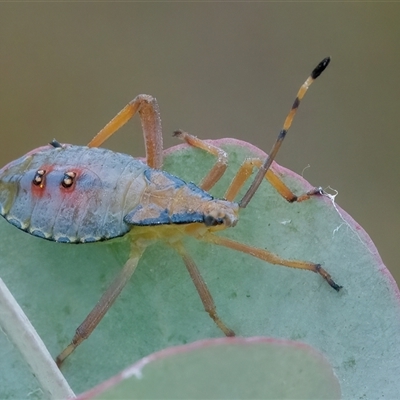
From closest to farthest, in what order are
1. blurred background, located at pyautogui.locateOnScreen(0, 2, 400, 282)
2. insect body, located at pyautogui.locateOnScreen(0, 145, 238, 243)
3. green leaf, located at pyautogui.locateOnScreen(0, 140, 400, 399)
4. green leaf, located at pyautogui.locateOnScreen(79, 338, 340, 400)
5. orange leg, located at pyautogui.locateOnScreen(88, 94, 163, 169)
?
green leaf, located at pyautogui.locateOnScreen(79, 338, 340, 400) → green leaf, located at pyautogui.locateOnScreen(0, 140, 400, 399) → insect body, located at pyautogui.locateOnScreen(0, 145, 238, 243) → orange leg, located at pyautogui.locateOnScreen(88, 94, 163, 169) → blurred background, located at pyautogui.locateOnScreen(0, 2, 400, 282)

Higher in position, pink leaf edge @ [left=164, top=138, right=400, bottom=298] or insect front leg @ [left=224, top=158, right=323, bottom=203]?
pink leaf edge @ [left=164, top=138, right=400, bottom=298]

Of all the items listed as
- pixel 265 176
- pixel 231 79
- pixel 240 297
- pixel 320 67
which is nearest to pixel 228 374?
pixel 240 297

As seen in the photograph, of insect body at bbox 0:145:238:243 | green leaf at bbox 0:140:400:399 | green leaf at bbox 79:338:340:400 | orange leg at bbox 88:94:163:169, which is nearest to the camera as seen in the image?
green leaf at bbox 79:338:340:400

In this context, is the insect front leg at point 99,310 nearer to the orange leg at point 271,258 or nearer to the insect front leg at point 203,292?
the insect front leg at point 203,292

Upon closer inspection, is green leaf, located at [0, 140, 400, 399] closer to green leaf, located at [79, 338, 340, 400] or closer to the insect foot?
the insect foot

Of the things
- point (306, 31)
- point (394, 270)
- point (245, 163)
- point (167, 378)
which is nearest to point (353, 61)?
point (306, 31)

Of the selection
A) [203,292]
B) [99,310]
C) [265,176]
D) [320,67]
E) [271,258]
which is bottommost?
[99,310]

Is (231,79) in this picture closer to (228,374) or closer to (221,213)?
(221,213)

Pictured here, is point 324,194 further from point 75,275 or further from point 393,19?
point 393,19

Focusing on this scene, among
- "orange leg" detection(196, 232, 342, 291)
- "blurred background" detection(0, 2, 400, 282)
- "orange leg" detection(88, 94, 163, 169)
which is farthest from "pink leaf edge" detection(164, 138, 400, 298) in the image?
"blurred background" detection(0, 2, 400, 282)
